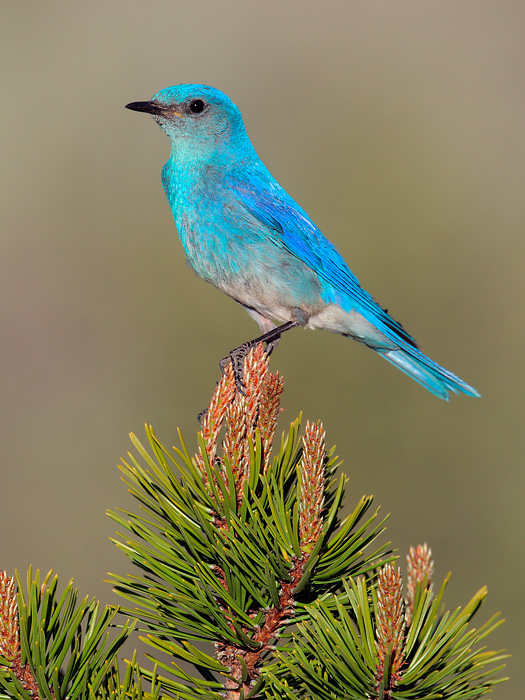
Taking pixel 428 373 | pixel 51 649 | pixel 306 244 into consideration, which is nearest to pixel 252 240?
pixel 306 244

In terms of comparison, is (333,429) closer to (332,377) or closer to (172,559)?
(332,377)

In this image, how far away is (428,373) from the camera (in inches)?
155

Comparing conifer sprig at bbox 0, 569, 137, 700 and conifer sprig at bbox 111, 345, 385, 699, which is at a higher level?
conifer sprig at bbox 111, 345, 385, 699

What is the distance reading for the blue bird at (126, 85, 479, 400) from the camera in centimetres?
351

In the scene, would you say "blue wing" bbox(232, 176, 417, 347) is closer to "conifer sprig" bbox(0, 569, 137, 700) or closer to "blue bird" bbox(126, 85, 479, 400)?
"blue bird" bbox(126, 85, 479, 400)

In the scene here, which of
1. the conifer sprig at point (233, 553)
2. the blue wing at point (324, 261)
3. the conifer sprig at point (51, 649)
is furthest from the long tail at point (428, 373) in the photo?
the conifer sprig at point (51, 649)

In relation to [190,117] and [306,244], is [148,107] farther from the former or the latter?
[306,244]

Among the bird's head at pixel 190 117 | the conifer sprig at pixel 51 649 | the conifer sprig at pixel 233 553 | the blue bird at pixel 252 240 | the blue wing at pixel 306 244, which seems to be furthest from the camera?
the bird's head at pixel 190 117

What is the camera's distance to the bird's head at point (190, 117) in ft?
12.3

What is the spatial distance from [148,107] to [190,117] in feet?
0.74

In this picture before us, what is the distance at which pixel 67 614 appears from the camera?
150 cm

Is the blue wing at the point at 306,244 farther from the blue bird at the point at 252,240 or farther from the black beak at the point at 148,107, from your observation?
the black beak at the point at 148,107

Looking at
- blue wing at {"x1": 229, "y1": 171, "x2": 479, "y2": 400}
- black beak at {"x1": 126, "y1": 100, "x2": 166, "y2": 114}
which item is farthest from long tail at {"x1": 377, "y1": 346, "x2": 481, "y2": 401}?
black beak at {"x1": 126, "y1": 100, "x2": 166, "y2": 114}

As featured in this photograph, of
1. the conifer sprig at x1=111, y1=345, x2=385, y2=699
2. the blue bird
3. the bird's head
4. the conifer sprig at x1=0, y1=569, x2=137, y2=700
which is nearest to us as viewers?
the conifer sprig at x1=0, y1=569, x2=137, y2=700
